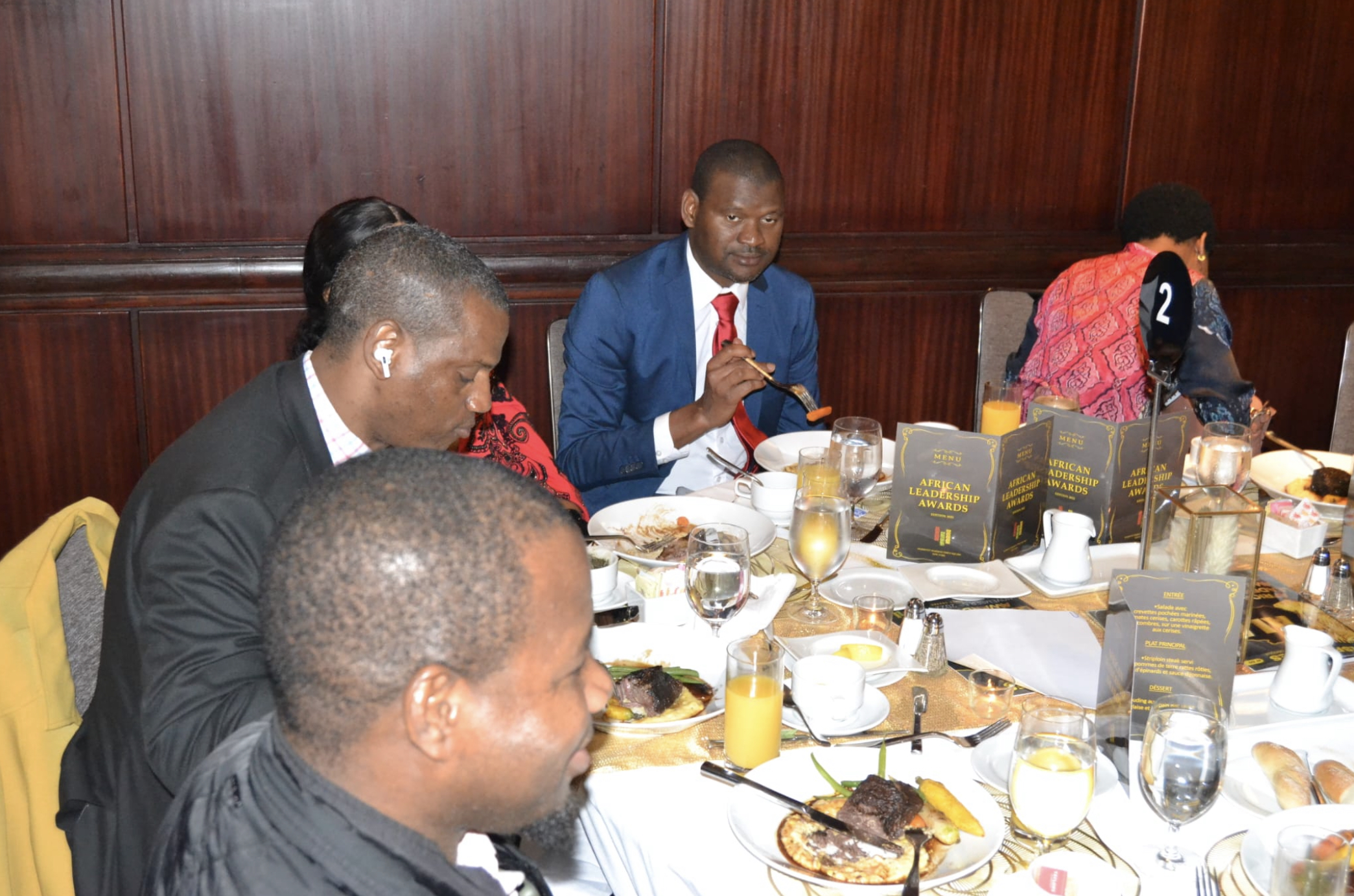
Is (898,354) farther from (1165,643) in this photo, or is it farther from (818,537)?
(1165,643)

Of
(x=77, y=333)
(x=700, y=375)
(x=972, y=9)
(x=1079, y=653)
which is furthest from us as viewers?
(x=972, y=9)

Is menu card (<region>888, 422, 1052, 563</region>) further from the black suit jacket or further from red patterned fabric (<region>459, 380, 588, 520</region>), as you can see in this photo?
the black suit jacket

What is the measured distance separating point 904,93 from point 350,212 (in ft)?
7.51

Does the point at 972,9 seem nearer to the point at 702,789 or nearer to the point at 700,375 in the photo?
the point at 700,375

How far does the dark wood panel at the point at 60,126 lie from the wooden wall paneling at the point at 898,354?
7.54 feet

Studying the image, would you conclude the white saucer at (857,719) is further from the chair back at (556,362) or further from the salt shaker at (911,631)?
the chair back at (556,362)

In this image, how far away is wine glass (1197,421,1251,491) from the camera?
2.28 metres

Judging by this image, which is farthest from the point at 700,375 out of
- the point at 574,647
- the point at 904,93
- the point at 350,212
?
the point at 574,647

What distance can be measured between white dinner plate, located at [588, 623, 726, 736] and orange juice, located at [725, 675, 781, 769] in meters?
0.17

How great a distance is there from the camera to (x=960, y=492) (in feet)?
7.03

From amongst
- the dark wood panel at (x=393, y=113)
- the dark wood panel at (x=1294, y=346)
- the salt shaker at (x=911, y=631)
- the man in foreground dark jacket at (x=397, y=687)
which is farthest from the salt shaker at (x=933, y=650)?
the dark wood panel at (x=1294, y=346)

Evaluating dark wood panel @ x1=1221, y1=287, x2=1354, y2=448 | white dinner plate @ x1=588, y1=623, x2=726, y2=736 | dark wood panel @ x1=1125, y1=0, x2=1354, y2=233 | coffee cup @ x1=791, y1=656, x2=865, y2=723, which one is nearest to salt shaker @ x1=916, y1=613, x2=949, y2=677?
coffee cup @ x1=791, y1=656, x2=865, y2=723

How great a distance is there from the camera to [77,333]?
3.59 metres

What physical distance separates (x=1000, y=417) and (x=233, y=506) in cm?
169
